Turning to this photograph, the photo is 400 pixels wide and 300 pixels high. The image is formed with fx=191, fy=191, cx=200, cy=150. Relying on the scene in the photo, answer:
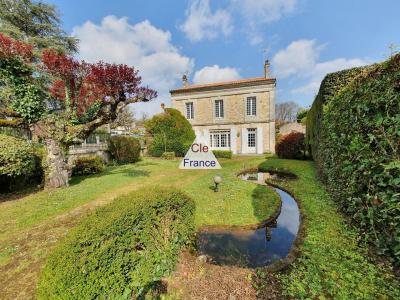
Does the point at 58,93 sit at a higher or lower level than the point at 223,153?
higher

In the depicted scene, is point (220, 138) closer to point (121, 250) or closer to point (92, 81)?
point (92, 81)

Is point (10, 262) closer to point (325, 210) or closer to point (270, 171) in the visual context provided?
point (325, 210)

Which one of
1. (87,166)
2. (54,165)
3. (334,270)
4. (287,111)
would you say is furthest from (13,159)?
(287,111)

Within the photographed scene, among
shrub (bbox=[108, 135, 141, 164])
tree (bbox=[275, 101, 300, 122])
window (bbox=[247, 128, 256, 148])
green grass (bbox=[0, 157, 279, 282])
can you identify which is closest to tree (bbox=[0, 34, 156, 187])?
green grass (bbox=[0, 157, 279, 282])

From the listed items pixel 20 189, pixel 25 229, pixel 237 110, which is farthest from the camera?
pixel 237 110

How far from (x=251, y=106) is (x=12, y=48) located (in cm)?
1670

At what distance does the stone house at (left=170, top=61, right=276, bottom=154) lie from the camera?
17.9m

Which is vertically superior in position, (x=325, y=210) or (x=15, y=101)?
(x=15, y=101)

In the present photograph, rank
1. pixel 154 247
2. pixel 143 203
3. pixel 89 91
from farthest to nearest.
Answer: pixel 89 91 < pixel 154 247 < pixel 143 203

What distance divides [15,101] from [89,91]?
2158mm

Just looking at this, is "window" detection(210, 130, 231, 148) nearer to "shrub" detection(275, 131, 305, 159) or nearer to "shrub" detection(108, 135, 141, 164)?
"shrub" detection(275, 131, 305, 159)

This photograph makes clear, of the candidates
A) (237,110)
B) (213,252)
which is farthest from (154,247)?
(237,110)

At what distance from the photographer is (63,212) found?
4.63 meters

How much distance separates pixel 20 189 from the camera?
21.6 feet
